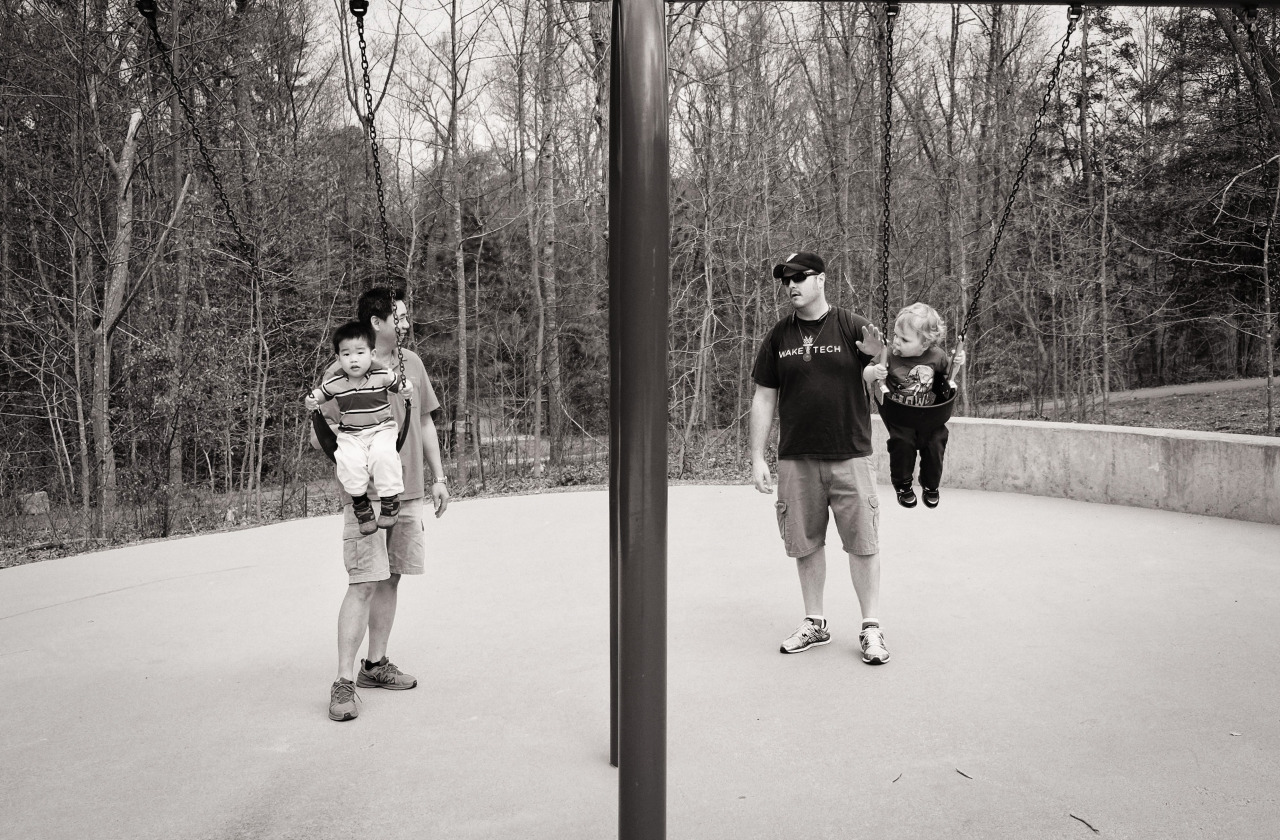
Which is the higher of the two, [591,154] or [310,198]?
[591,154]

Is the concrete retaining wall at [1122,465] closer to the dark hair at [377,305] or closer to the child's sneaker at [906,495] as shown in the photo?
the child's sneaker at [906,495]

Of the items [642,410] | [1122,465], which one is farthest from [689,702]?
[1122,465]

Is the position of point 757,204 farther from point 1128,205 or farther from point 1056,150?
point 1128,205

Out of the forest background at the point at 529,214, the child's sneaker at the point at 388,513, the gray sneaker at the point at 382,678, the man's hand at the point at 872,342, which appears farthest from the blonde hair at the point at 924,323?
the forest background at the point at 529,214

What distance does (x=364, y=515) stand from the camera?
3609 millimetres

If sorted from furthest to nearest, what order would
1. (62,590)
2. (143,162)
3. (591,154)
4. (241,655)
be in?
(591,154), (143,162), (62,590), (241,655)

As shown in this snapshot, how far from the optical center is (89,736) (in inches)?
140

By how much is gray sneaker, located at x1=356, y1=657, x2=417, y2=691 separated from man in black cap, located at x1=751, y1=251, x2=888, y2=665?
171 centimetres

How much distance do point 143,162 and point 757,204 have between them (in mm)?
8606

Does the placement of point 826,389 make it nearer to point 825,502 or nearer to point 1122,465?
point 825,502

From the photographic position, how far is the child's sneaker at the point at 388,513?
3635 mm

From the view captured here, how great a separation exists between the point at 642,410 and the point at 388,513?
163 cm

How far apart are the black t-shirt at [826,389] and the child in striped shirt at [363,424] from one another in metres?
1.70

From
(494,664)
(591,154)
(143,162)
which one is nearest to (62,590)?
(494,664)
